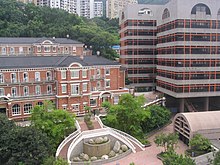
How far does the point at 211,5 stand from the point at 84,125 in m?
25.8

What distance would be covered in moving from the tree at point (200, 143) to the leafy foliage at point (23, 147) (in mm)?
15255

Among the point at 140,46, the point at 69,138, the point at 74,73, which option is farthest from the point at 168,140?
the point at 140,46

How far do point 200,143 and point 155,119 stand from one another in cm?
926

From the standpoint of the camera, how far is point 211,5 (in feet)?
130

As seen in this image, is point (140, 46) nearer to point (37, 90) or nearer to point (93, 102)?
point (93, 102)

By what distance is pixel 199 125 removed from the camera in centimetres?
3077

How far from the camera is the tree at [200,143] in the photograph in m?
28.2

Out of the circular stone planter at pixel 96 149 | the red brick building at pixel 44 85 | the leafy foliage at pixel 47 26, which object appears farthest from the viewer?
the leafy foliage at pixel 47 26

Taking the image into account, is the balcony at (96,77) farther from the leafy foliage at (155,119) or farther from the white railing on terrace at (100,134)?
the white railing on terrace at (100,134)

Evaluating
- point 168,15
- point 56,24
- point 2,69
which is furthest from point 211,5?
point 56,24

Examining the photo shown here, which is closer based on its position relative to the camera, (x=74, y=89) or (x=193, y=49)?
(x=74, y=89)

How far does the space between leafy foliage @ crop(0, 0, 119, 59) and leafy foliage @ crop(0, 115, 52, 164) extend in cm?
4170

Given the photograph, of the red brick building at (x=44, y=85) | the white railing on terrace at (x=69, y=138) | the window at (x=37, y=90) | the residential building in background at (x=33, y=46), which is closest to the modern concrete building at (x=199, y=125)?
the white railing on terrace at (x=69, y=138)

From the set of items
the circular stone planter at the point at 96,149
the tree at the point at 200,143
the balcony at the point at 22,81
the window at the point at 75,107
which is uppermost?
the balcony at the point at 22,81
